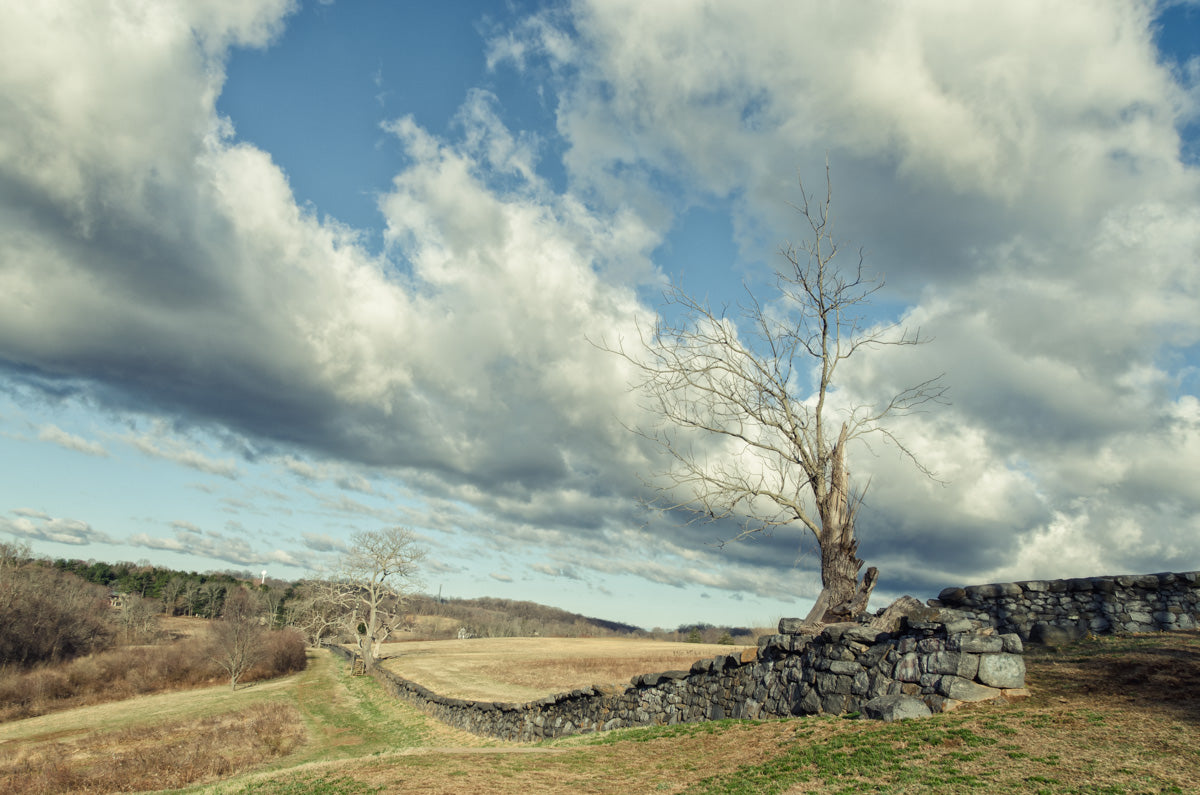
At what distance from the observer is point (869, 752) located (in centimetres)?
905

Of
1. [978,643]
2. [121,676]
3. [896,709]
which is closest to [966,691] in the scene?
[978,643]

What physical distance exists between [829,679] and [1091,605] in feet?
30.3

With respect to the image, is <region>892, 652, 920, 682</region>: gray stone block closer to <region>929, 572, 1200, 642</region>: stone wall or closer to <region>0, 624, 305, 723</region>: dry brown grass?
<region>929, 572, 1200, 642</region>: stone wall

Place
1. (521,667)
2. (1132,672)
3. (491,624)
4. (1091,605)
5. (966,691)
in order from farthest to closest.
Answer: (491,624) < (521,667) < (1091,605) < (1132,672) < (966,691)

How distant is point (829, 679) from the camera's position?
492 inches

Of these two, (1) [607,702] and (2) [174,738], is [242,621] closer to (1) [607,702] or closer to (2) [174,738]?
(2) [174,738]

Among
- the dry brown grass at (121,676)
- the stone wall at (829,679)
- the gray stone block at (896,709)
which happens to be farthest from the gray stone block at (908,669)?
the dry brown grass at (121,676)

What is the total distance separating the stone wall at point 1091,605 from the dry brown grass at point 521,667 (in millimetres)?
14694

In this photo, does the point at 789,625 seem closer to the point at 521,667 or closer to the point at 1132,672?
the point at 1132,672

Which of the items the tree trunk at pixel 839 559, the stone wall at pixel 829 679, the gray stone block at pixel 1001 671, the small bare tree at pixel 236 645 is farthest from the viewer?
the small bare tree at pixel 236 645

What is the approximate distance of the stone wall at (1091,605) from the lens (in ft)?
51.3

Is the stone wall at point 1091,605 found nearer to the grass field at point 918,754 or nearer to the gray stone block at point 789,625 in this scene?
the grass field at point 918,754

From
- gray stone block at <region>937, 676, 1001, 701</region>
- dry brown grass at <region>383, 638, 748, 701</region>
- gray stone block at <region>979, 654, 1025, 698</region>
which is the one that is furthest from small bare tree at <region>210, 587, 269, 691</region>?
gray stone block at <region>979, 654, 1025, 698</region>

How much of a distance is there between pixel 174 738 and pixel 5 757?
663 centimetres
